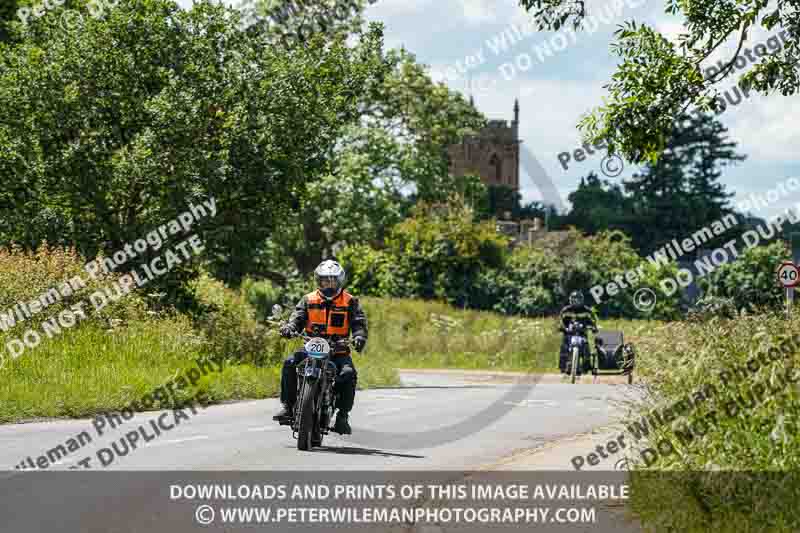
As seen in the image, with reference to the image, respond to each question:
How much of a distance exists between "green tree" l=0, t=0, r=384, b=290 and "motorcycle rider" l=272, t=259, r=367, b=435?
44.7 feet

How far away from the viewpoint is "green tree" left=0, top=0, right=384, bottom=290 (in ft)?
87.8

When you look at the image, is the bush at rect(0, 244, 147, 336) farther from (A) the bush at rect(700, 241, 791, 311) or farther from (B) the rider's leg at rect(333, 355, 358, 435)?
(A) the bush at rect(700, 241, 791, 311)

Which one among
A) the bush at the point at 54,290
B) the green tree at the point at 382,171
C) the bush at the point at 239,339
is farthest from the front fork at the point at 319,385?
the green tree at the point at 382,171

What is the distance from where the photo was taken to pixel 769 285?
55.5 metres

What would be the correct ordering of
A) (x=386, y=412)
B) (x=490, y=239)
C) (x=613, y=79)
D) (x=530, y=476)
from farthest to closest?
(x=490, y=239)
(x=386, y=412)
(x=613, y=79)
(x=530, y=476)

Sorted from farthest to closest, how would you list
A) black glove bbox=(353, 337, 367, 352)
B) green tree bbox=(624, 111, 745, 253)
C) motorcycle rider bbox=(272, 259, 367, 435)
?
green tree bbox=(624, 111, 745, 253), motorcycle rider bbox=(272, 259, 367, 435), black glove bbox=(353, 337, 367, 352)

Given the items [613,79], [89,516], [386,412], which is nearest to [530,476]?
[89,516]

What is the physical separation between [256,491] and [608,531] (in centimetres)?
308

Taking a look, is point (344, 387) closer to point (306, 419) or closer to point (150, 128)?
point (306, 419)

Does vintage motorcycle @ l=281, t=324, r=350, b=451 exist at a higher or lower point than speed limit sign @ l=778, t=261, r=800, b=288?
lower

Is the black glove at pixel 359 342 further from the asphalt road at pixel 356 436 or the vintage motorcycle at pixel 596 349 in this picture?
the vintage motorcycle at pixel 596 349

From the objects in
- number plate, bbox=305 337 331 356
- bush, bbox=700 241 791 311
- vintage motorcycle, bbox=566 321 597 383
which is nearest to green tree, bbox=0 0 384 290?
vintage motorcycle, bbox=566 321 597 383

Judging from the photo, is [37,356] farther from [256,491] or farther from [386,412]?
[256,491]

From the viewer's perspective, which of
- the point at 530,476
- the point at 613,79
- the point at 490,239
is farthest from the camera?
the point at 490,239
